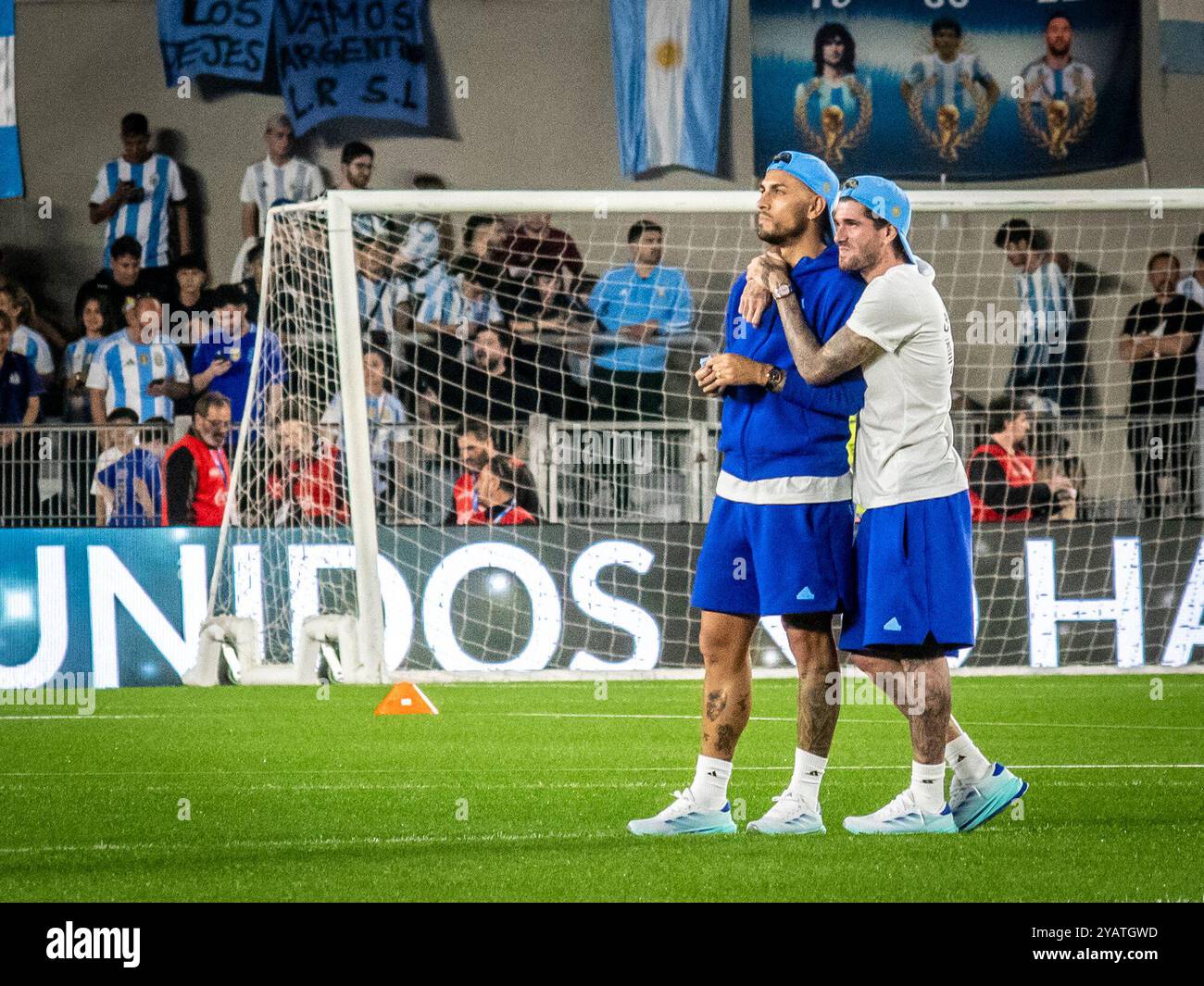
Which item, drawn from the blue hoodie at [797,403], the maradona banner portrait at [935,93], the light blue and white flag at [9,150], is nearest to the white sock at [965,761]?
the blue hoodie at [797,403]

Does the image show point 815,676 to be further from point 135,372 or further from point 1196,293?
point 135,372

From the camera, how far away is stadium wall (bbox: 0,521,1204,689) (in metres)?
12.4

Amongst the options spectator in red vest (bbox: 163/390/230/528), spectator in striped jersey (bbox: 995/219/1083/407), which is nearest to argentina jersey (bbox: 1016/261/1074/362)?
spectator in striped jersey (bbox: 995/219/1083/407)

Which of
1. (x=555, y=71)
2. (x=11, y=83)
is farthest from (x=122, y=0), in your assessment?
(x=555, y=71)

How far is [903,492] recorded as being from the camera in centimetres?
573

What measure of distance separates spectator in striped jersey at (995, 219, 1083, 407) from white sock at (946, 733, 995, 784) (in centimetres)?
814

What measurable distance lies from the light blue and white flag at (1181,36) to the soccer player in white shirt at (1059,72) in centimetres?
69

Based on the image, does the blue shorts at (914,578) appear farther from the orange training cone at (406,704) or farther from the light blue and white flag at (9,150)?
the light blue and white flag at (9,150)

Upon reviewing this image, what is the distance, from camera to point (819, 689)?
19.2 feet

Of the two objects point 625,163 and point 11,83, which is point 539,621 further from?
point 11,83

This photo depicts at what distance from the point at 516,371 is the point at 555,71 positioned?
4581mm

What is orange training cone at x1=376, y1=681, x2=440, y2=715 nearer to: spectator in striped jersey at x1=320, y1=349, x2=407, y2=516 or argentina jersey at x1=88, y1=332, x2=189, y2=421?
spectator in striped jersey at x1=320, y1=349, x2=407, y2=516

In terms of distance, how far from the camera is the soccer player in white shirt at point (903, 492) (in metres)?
5.68

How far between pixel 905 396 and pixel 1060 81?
11.7 m
